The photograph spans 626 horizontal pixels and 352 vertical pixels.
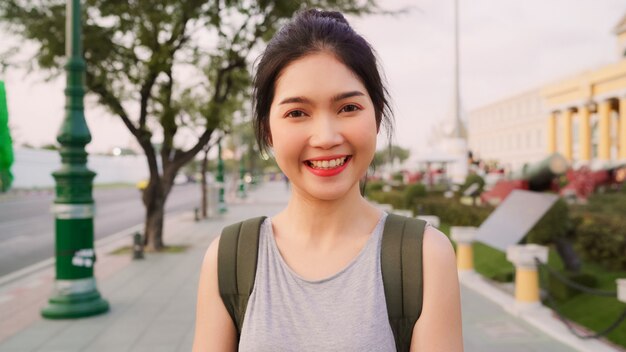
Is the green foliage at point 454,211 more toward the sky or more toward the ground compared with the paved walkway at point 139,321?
more toward the sky

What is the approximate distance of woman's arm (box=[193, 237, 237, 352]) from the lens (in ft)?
4.94

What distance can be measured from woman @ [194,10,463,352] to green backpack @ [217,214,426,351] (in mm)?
21

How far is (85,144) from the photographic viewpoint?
647 centimetres

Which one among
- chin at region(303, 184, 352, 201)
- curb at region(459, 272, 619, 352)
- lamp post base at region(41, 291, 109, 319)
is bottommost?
curb at region(459, 272, 619, 352)

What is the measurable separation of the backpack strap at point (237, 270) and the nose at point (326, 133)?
33 cm

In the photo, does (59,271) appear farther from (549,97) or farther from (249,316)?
(549,97)

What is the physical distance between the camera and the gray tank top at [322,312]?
138 centimetres

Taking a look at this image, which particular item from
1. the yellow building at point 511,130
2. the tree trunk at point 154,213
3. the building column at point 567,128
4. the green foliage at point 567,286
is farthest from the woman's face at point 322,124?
the yellow building at point 511,130

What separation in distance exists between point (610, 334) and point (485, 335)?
1263 mm

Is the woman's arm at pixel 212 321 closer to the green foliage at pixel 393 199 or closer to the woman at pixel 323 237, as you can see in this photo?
the woman at pixel 323 237

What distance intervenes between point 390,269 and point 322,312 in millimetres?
212

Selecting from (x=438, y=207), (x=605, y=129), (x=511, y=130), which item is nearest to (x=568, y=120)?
(x=605, y=129)

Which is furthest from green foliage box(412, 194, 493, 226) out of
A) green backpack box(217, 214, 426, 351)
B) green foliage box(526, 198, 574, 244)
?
green backpack box(217, 214, 426, 351)

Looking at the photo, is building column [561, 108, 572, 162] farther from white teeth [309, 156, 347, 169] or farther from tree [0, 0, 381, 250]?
white teeth [309, 156, 347, 169]
